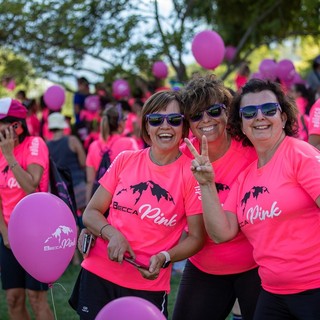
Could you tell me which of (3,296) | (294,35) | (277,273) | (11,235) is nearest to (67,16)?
(294,35)

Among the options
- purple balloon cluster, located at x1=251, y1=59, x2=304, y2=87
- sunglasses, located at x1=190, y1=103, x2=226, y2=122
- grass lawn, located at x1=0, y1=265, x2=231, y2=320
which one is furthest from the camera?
purple balloon cluster, located at x1=251, y1=59, x2=304, y2=87

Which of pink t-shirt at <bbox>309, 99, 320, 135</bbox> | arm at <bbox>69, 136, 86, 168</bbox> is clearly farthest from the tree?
pink t-shirt at <bbox>309, 99, 320, 135</bbox>

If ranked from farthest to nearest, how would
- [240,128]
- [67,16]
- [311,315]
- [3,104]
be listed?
[67,16] < [3,104] < [240,128] < [311,315]

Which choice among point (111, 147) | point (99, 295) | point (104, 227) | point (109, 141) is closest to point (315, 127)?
point (104, 227)

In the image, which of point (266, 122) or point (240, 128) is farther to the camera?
point (240, 128)

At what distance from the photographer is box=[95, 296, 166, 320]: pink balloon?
299 cm

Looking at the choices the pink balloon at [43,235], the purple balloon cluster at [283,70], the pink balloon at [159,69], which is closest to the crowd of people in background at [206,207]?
the pink balloon at [43,235]

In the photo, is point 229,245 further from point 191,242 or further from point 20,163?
point 20,163

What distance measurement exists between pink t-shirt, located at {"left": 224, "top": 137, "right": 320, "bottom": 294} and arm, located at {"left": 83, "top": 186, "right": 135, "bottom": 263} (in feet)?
2.26

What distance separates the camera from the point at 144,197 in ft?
12.0

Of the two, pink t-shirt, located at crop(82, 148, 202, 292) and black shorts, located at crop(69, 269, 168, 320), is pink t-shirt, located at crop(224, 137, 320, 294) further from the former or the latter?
black shorts, located at crop(69, 269, 168, 320)

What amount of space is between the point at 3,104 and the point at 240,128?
2040 mm

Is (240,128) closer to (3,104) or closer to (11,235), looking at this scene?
(11,235)

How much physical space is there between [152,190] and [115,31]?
708 centimetres
